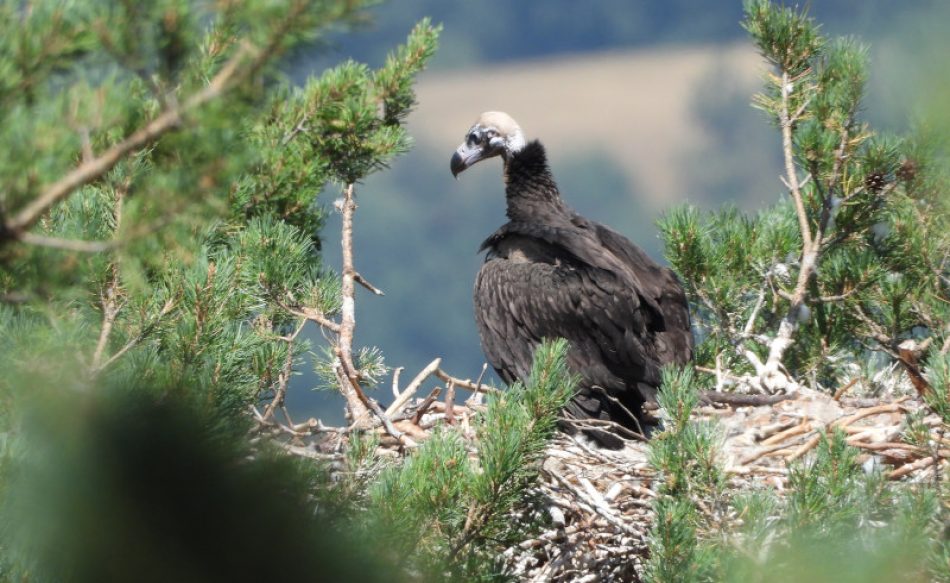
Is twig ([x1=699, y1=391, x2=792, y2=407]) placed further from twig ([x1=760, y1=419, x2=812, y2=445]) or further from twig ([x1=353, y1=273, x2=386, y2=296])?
twig ([x1=353, y1=273, x2=386, y2=296])

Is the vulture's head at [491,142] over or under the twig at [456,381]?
over

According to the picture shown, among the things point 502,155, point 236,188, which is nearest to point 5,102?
point 236,188

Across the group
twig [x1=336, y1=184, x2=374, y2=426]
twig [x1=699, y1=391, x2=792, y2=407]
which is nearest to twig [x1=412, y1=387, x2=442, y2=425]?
twig [x1=336, y1=184, x2=374, y2=426]

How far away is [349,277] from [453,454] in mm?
1579

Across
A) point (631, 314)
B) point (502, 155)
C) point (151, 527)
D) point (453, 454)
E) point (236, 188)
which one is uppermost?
point (502, 155)

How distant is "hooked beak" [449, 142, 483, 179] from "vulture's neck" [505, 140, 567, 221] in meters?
0.20

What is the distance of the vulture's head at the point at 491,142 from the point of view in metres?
6.07

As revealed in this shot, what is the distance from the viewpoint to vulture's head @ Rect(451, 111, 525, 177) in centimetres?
607

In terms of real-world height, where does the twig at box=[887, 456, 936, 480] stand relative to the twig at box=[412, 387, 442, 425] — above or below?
above

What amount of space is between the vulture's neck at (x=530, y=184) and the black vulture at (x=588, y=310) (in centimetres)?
24

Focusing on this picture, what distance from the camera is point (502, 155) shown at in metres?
6.11

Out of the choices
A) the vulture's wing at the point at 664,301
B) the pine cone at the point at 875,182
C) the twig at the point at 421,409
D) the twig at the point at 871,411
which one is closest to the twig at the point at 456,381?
the twig at the point at 421,409

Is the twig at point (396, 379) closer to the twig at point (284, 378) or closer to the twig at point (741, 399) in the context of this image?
the twig at point (284, 378)

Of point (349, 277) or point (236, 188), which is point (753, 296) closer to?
point (349, 277)
